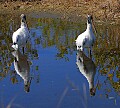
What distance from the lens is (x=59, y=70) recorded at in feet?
31.2

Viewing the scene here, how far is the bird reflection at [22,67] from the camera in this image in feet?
28.5

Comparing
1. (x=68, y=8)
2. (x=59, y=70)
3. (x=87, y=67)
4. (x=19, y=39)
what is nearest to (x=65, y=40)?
(x=19, y=39)

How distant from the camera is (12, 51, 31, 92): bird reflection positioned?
28.5ft

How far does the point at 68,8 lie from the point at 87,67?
1049 cm

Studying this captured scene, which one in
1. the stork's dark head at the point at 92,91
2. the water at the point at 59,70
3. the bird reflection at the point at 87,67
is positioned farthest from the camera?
the bird reflection at the point at 87,67

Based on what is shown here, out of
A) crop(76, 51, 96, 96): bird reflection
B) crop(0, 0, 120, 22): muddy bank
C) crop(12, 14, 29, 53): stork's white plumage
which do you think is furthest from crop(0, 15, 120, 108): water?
crop(0, 0, 120, 22): muddy bank

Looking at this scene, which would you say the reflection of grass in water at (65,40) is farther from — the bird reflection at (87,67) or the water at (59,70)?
the bird reflection at (87,67)

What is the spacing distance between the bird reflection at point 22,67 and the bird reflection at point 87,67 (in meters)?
1.32

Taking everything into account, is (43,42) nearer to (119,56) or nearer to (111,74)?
(119,56)

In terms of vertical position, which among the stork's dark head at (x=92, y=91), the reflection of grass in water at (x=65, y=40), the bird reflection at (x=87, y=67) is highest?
the reflection of grass in water at (x=65, y=40)

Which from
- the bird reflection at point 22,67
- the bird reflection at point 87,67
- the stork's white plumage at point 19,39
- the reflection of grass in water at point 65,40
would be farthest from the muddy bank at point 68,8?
the bird reflection at point 22,67

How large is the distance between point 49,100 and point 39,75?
1911mm

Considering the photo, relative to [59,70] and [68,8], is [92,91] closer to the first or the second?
[59,70]

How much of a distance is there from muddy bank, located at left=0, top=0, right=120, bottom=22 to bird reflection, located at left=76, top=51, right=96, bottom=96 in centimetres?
603
